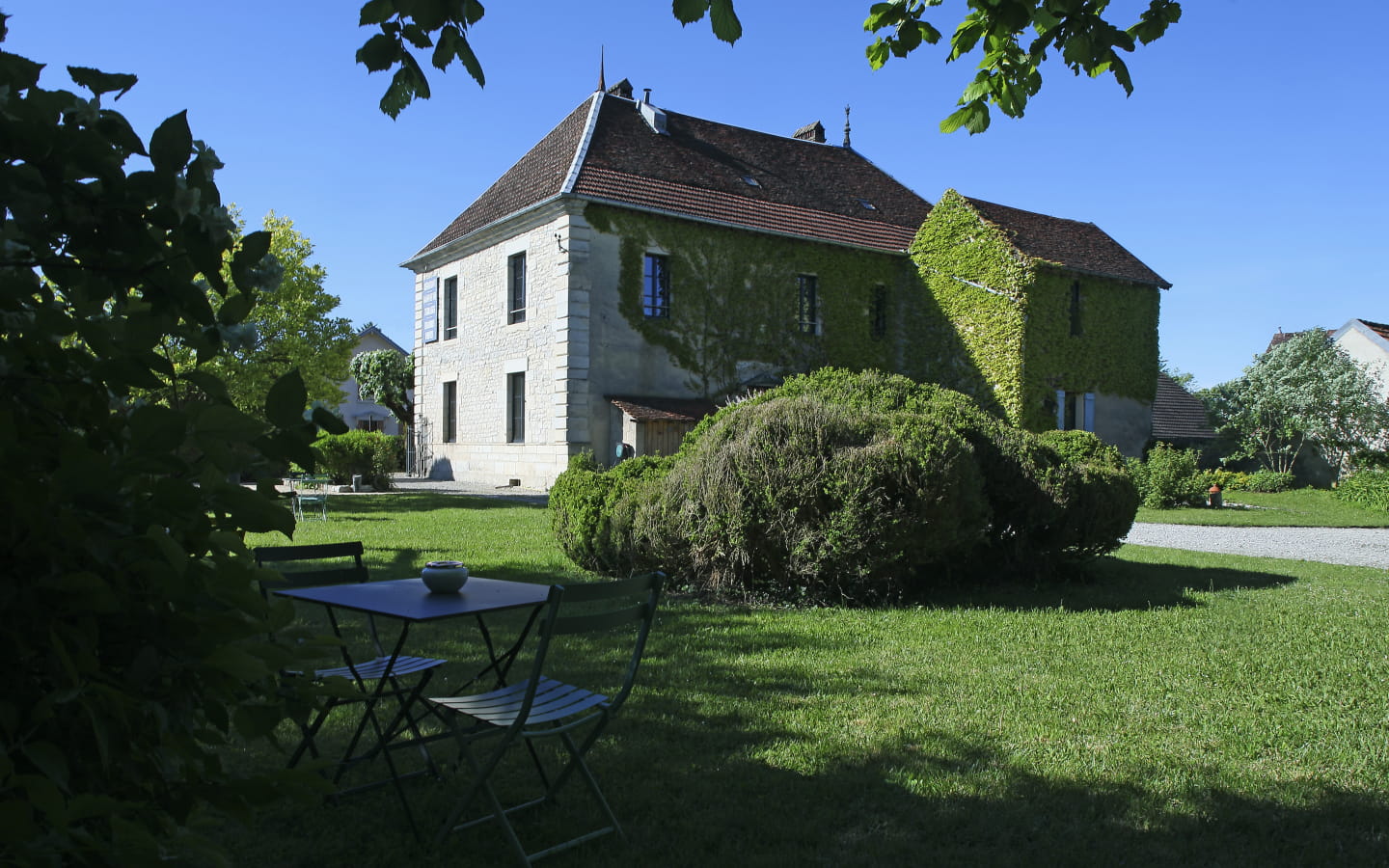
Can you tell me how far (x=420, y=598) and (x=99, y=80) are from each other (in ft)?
9.84

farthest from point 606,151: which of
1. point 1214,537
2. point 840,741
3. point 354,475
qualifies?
point 840,741

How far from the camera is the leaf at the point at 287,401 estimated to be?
1306 mm

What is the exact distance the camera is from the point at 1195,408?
113 feet

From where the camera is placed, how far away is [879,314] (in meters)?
28.0

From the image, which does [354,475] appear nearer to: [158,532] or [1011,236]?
[1011,236]

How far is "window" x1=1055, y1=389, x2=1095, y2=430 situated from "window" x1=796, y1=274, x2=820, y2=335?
7.35m

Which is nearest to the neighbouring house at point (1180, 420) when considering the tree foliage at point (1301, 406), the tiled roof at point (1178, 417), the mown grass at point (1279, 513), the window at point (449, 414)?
the tiled roof at point (1178, 417)

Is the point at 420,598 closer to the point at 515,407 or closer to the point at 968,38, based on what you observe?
the point at 968,38

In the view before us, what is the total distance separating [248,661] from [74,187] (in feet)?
2.41

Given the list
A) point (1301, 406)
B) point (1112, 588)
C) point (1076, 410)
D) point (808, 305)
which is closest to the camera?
point (1112, 588)

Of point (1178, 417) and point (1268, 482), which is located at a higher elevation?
point (1178, 417)

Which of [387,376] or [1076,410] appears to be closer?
[1076,410]

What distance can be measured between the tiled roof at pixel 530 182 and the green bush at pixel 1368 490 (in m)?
20.0

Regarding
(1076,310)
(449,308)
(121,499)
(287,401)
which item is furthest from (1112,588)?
(449,308)
